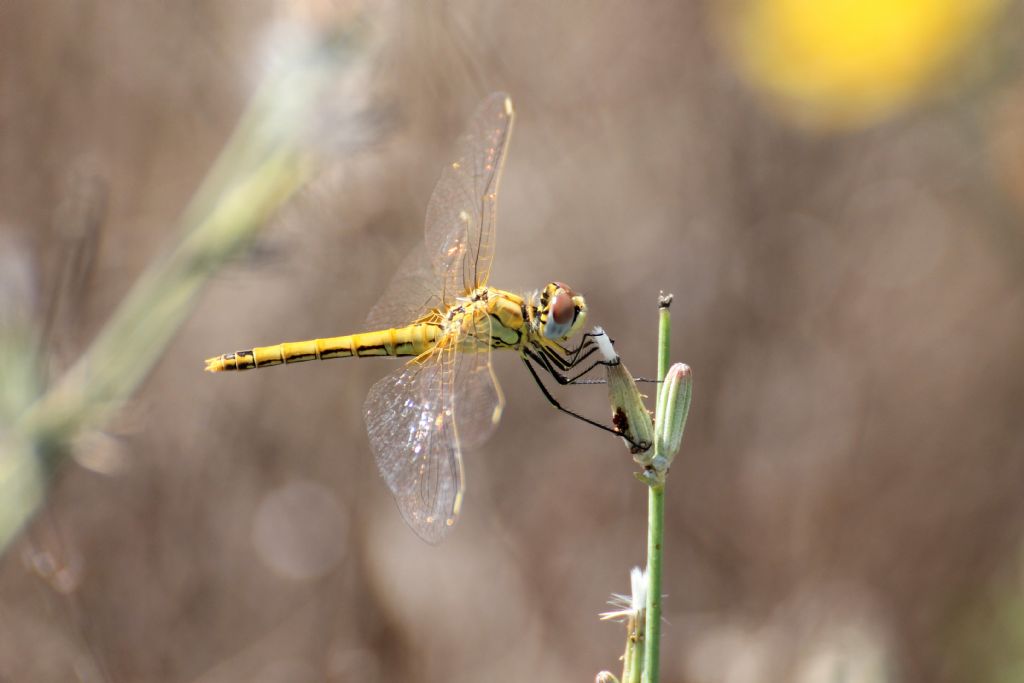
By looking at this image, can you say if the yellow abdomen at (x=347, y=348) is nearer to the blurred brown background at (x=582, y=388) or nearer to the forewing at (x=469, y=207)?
the forewing at (x=469, y=207)

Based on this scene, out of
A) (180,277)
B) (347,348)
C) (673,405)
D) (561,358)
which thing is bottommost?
(673,405)

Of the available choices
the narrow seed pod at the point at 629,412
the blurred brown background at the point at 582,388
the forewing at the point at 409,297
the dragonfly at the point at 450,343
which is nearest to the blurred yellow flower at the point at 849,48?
the blurred brown background at the point at 582,388

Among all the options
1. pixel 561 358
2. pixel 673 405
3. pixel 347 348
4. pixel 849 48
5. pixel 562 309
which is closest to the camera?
pixel 673 405

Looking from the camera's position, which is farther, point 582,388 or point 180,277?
point 582,388

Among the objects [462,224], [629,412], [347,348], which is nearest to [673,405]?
[629,412]

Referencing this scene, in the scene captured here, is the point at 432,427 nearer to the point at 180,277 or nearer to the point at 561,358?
the point at 561,358

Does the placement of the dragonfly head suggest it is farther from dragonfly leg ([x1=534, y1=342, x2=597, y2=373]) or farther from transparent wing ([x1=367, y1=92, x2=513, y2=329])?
transparent wing ([x1=367, y1=92, x2=513, y2=329])

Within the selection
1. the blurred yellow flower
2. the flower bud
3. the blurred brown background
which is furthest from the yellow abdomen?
the blurred yellow flower
